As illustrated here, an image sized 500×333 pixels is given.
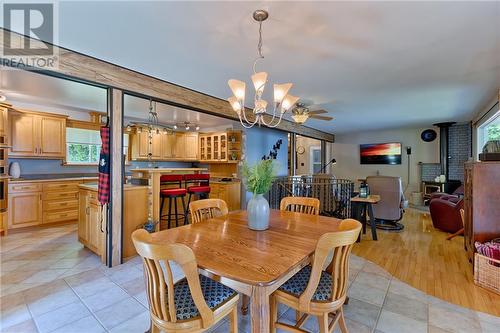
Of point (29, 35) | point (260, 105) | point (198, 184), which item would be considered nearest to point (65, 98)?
point (29, 35)

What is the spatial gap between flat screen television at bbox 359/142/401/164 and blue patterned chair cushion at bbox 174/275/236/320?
8.18 meters

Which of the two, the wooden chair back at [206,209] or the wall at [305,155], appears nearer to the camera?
the wooden chair back at [206,209]

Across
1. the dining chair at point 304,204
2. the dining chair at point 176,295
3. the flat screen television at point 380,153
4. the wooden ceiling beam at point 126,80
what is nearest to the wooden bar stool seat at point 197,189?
the wooden ceiling beam at point 126,80

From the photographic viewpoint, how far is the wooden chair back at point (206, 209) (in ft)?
7.31

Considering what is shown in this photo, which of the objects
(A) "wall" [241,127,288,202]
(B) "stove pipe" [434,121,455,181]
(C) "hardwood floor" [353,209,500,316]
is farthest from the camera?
(B) "stove pipe" [434,121,455,181]

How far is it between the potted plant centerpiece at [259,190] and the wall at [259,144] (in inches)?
160

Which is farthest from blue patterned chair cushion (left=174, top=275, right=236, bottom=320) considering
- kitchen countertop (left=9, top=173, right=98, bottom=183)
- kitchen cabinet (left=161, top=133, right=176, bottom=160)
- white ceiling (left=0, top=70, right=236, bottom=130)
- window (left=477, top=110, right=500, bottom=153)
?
kitchen cabinet (left=161, top=133, right=176, bottom=160)

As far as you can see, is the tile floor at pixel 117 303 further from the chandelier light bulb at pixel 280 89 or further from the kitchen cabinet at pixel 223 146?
the kitchen cabinet at pixel 223 146

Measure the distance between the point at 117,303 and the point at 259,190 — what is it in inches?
67.5

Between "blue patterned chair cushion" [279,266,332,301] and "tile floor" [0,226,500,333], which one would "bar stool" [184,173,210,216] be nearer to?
"tile floor" [0,226,500,333]

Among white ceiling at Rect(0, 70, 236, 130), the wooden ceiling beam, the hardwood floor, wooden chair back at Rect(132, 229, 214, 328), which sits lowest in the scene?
the hardwood floor

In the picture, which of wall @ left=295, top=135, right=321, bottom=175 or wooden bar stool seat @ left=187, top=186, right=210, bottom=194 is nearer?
wooden bar stool seat @ left=187, top=186, right=210, bottom=194

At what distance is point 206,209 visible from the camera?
2.38 m

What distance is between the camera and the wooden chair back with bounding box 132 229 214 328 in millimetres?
1090
